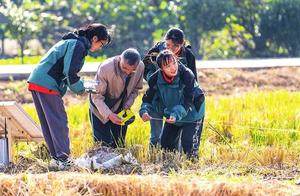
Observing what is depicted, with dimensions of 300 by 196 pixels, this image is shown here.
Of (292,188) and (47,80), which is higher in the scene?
(47,80)

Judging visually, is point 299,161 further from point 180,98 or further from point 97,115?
point 97,115

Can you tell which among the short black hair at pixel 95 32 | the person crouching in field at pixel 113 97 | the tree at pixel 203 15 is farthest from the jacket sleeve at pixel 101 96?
the tree at pixel 203 15

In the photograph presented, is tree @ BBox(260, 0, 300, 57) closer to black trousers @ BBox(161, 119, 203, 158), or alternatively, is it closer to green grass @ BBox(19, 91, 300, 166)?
green grass @ BBox(19, 91, 300, 166)

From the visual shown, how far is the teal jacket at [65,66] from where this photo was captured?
8.02 metres

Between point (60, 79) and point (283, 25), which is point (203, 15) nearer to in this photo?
point (283, 25)

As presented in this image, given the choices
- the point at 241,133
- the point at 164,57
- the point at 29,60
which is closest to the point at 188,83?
the point at 164,57

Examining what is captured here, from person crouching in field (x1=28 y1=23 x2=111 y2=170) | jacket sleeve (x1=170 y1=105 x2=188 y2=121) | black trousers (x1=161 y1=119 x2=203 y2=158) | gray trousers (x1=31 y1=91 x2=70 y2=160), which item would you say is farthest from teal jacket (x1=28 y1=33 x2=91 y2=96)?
black trousers (x1=161 y1=119 x2=203 y2=158)

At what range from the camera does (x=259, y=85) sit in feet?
53.9

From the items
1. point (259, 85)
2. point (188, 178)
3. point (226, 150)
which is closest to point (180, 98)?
point (226, 150)

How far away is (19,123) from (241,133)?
2.30 meters

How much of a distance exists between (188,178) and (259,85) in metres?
9.28

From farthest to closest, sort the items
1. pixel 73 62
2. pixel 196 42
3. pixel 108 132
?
pixel 196 42 < pixel 108 132 < pixel 73 62

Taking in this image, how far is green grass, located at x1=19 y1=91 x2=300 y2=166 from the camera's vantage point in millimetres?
8555

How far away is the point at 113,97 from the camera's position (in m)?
8.73
